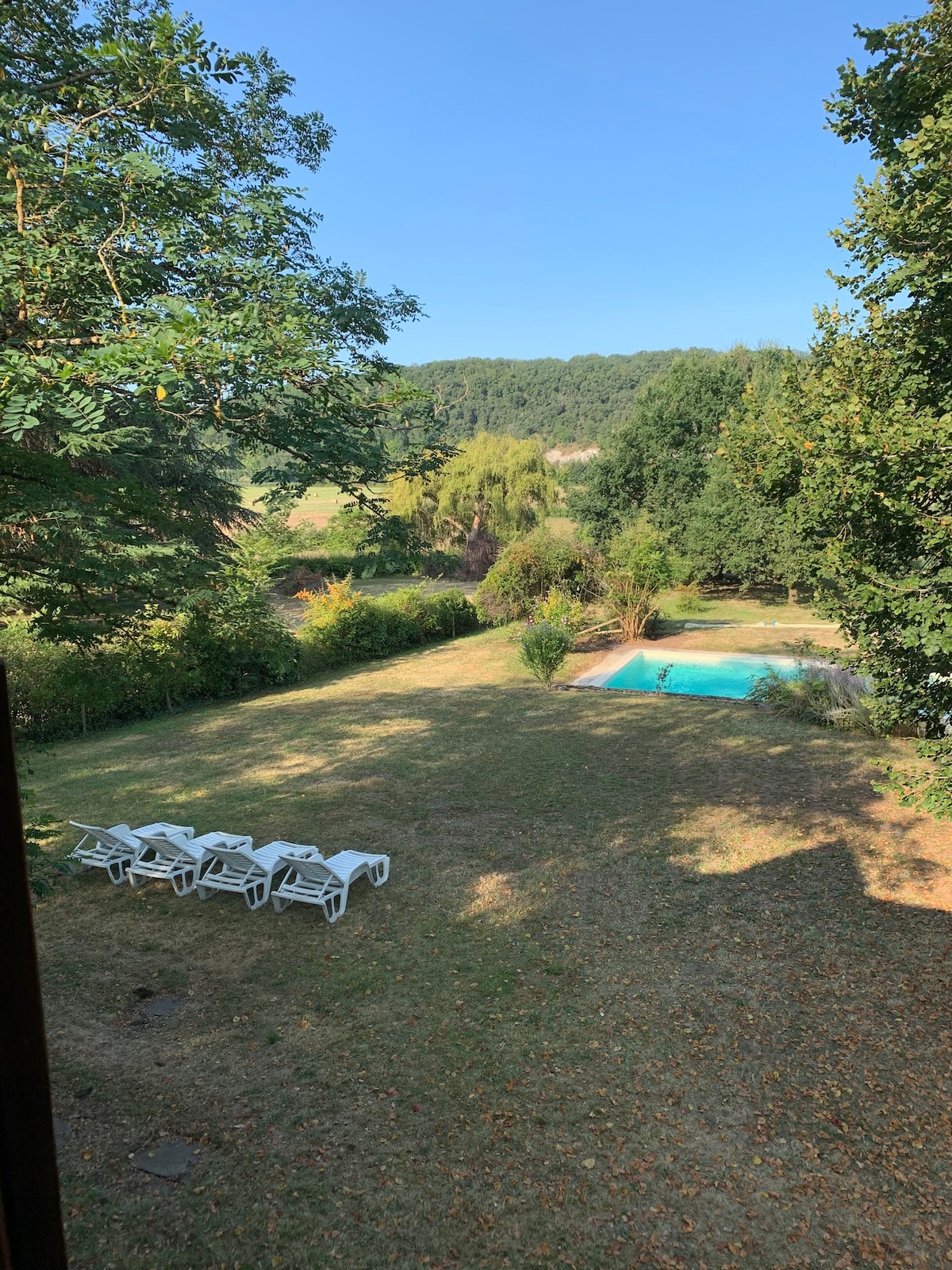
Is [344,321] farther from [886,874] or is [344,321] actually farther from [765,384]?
[765,384]

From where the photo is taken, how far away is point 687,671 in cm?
1816

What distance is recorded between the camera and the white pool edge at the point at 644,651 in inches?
656

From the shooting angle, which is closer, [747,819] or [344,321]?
[344,321]

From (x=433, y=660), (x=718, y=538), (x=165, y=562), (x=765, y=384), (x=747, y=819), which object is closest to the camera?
(x=165, y=562)

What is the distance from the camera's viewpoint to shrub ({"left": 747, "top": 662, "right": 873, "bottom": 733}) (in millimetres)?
11789

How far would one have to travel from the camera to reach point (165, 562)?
5.34m

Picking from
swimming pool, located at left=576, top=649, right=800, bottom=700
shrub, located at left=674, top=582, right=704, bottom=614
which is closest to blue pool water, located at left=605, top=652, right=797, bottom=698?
swimming pool, located at left=576, top=649, right=800, bottom=700

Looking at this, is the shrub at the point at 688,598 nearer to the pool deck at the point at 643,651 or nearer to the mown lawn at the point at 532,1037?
the pool deck at the point at 643,651

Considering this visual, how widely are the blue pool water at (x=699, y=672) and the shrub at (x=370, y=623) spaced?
634 centimetres

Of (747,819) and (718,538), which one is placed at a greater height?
(718,538)

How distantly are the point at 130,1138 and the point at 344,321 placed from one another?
5107 mm

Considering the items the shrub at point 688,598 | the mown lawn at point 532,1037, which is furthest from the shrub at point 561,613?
the mown lawn at point 532,1037

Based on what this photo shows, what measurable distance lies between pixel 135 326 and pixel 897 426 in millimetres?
4466

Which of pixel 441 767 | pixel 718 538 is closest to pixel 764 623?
pixel 718 538
